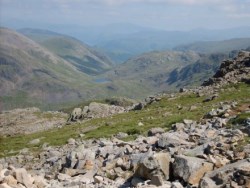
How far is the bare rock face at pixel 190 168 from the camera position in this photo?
758 inches

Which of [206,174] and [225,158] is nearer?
[206,174]

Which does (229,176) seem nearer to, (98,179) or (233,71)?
(98,179)

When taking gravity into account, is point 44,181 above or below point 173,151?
below

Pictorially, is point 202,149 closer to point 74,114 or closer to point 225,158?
point 225,158

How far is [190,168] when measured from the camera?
64.5 ft

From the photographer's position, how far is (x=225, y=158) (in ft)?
66.9

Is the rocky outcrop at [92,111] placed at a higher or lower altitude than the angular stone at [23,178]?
lower

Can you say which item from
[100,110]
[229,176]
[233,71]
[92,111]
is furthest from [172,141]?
[92,111]

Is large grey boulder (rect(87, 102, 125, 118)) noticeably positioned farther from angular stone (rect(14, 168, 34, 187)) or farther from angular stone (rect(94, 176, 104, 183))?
angular stone (rect(14, 168, 34, 187))

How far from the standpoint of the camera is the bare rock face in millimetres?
19250

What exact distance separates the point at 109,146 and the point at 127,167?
6.76m

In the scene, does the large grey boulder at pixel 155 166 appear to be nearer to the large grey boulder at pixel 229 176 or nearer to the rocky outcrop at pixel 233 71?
the large grey boulder at pixel 229 176

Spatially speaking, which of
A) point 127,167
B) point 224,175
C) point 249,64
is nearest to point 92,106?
point 249,64

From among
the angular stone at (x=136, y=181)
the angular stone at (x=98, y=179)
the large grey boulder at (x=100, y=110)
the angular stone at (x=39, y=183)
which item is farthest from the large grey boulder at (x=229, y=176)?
the large grey boulder at (x=100, y=110)
